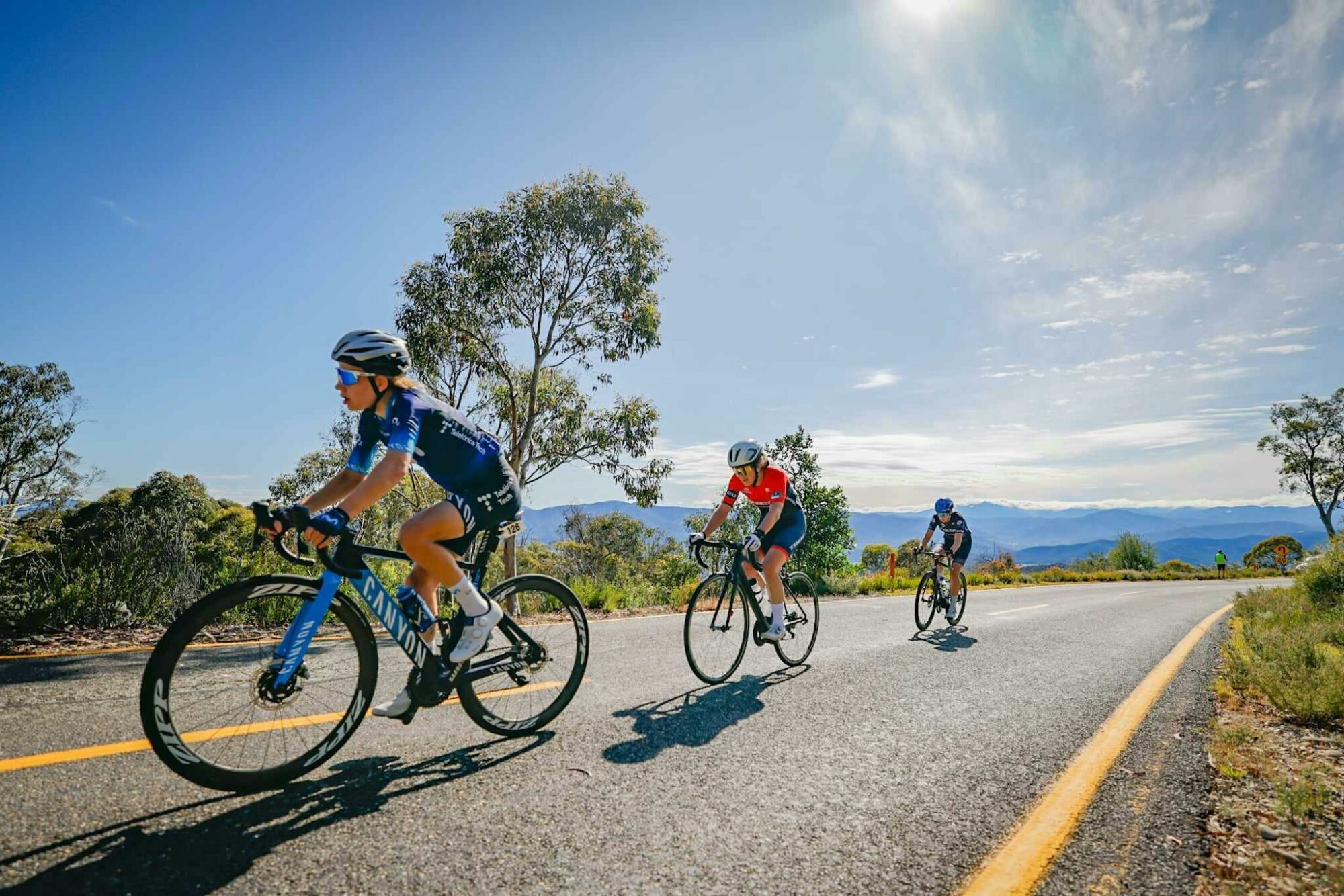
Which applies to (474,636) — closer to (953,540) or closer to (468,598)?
(468,598)

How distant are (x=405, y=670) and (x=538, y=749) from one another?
2.19m

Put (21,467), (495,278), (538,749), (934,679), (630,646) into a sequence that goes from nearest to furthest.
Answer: (538,749)
(934,679)
(630,646)
(495,278)
(21,467)

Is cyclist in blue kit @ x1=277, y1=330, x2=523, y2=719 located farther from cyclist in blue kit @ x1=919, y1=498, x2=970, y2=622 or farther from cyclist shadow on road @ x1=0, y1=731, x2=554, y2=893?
cyclist in blue kit @ x1=919, y1=498, x2=970, y2=622

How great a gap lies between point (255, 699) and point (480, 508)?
4.32ft

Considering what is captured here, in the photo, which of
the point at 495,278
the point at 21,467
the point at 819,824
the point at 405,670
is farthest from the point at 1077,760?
the point at 21,467

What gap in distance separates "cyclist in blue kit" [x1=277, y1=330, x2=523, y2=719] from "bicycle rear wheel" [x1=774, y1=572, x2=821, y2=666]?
3445 millimetres

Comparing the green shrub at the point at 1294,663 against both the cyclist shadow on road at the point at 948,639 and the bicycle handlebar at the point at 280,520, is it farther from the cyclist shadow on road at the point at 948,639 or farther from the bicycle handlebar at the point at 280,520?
the bicycle handlebar at the point at 280,520

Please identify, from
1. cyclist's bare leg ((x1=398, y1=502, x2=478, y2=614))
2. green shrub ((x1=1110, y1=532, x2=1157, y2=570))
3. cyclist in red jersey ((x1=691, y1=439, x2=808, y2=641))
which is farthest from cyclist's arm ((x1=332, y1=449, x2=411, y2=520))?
green shrub ((x1=1110, y1=532, x2=1157, y2=570))

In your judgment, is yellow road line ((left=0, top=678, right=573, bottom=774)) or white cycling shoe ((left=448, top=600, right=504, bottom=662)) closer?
yellow road line ((left=0, top=678, right=573, bottom=774))

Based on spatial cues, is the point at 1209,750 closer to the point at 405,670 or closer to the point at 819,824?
the point at 819,824

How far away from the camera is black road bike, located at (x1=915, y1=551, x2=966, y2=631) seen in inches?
390

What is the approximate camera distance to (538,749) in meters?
3.50

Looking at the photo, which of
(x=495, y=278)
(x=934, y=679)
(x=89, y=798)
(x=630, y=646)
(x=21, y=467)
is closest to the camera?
(x=89, y=798)

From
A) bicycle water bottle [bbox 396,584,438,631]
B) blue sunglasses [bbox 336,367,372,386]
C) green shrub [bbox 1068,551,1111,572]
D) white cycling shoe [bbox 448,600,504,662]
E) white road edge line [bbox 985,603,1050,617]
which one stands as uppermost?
blue sunglasses [bbox 336,367,372,386]
